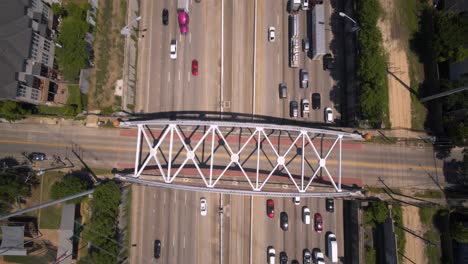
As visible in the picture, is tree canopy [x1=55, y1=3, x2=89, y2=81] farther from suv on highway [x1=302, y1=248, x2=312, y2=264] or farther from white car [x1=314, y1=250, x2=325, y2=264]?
white car [x1=314, y1=250, x2=325, y2=264]

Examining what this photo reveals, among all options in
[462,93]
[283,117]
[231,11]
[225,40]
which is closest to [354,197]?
[283,117]

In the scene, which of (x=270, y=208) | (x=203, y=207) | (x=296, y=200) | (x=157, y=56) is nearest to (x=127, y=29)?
(x=157, y=56)

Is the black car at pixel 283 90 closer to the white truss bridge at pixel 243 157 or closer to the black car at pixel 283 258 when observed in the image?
the white truss bridge at pixel 243 157

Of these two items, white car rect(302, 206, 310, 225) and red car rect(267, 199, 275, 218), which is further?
red car rect(267, 199, 275, 218)

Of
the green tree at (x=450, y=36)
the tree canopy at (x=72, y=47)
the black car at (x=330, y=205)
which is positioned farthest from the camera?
the black car at (x=330, y=205)

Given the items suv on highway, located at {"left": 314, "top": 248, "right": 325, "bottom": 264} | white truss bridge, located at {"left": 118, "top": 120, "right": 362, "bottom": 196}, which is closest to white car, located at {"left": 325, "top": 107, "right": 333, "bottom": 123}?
white truss bridge, located at {"left": 118, "top": 120, "right": 362, "bottom": 196}

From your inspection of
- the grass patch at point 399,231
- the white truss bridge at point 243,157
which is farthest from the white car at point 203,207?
the grass patch at point 399,231

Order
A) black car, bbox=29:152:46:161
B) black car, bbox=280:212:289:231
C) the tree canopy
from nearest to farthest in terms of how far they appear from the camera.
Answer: the tree canopy
black car, bbox=29:152:46:161
black car, bbox=280:212:289:231
